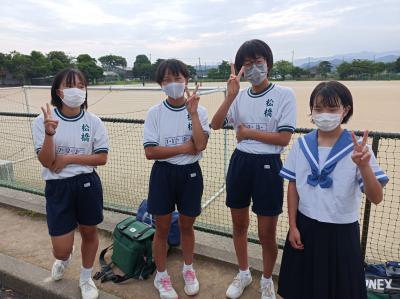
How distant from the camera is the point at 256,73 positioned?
256cm

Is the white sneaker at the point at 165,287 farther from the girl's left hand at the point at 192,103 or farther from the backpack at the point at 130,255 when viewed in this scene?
the girl's left hand at the point at 192,103

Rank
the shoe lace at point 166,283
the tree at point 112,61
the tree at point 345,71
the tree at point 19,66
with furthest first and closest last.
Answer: the tree at point 112,61 < the tree at point 345,71 < the tree at point 19,66 < the shoe lace at point 166,283

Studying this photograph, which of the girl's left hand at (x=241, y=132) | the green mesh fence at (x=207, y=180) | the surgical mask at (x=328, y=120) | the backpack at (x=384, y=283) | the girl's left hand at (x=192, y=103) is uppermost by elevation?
the girl's left hand at (x=192, y=103)

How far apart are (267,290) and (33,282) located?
6.80 ft

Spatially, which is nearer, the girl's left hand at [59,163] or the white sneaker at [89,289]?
the girl's left hand at [59,163]

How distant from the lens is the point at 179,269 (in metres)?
3.39

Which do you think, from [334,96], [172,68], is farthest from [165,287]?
[334,96]

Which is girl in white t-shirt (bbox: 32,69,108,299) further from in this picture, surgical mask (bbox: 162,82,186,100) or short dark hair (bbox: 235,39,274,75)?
short dark hair (bbox: 235,39,274,75)

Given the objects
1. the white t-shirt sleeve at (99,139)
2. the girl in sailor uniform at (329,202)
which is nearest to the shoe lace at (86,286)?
the white t-shirt sleeve at (99,139)

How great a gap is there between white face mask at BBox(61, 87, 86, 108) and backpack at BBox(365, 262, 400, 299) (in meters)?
2.50

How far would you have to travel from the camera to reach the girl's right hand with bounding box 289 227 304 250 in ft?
7.37

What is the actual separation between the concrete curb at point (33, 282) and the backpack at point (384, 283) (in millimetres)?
2008

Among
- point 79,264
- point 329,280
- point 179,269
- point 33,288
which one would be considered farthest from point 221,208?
point 329,280

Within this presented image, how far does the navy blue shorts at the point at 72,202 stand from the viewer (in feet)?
9.04
